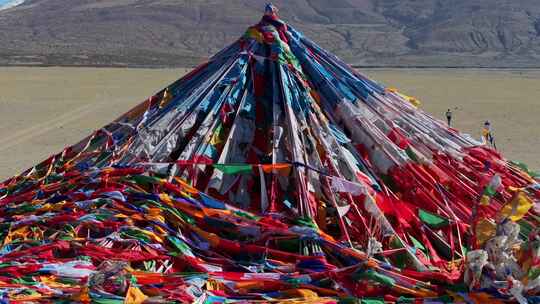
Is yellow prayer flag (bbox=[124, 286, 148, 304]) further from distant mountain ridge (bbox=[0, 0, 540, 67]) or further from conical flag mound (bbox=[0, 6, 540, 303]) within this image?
distant mountain ridge (bbox=[0, 0, 540, 67])

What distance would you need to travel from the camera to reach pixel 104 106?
2427cm

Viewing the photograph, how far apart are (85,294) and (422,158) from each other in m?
2.90

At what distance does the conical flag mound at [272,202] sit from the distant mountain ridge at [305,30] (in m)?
53.2

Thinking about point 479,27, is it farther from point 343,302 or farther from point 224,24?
point 343,302

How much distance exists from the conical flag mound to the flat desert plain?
6.60m

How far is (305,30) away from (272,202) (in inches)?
3351

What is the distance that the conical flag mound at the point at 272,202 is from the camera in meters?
4.48

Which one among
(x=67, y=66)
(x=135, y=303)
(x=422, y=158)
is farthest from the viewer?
(x=67, y=66)

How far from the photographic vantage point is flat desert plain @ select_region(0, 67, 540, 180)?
601 inches

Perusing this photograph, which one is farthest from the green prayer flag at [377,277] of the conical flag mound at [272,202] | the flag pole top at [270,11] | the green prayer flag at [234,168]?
the flag pole top at [270,11]

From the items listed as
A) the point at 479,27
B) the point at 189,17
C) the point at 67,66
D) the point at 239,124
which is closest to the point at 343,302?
the point at 239,124

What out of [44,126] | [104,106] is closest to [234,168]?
[44,126]

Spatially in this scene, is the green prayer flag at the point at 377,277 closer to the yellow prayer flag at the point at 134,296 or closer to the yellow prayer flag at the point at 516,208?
the yellow prayer flag at the point at 516,208

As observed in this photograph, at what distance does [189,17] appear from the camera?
322ft
